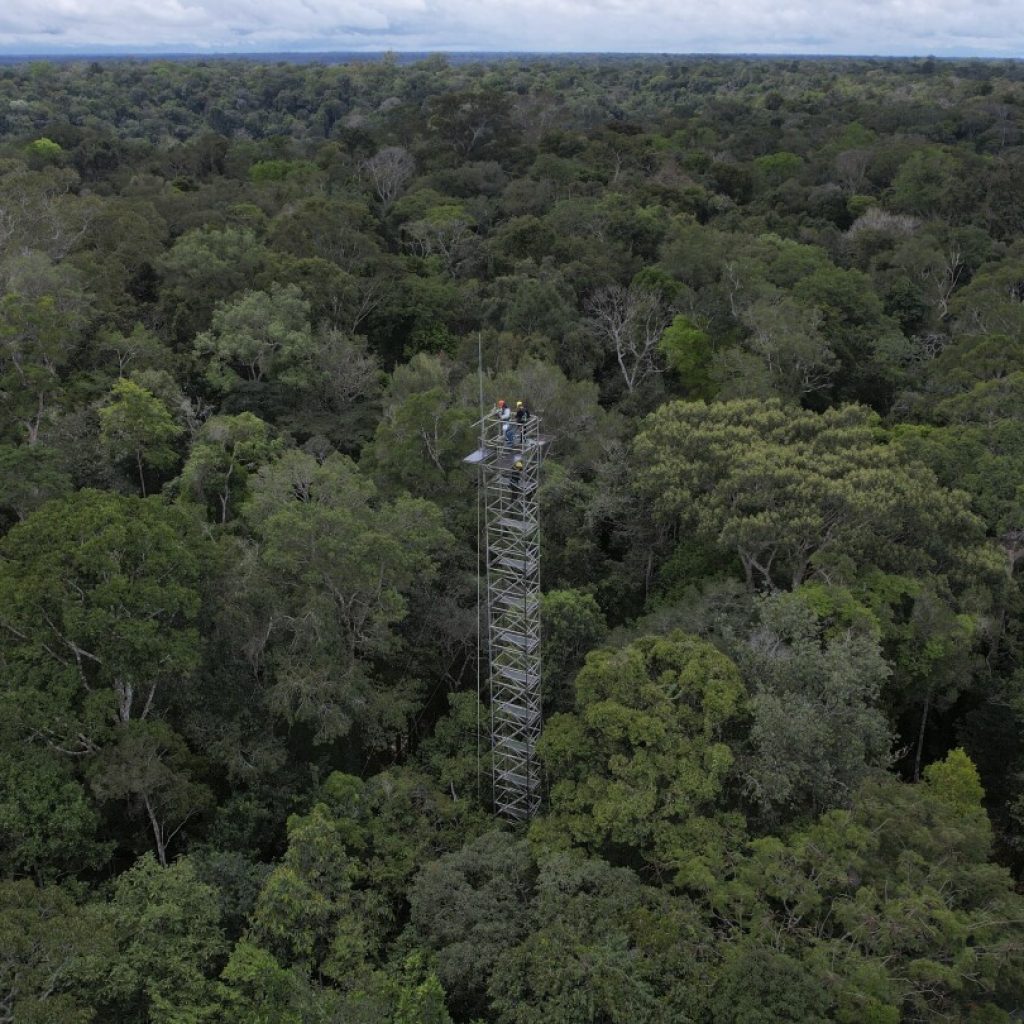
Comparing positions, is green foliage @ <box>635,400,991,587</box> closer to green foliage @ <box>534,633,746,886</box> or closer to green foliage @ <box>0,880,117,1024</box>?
green foliage @ <box>534,633,746,886</box>

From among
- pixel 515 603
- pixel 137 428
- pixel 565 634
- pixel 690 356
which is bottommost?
pixel 565 634

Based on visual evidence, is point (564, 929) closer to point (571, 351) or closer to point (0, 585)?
point (0, 585)

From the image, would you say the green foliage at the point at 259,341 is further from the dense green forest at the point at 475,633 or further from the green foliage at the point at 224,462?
the green foliage at the point at 224,462

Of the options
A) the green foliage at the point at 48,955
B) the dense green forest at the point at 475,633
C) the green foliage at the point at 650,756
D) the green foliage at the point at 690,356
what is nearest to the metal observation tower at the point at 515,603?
the dense green forest at the point at 475,633

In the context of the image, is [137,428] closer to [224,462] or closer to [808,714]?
[224,462]

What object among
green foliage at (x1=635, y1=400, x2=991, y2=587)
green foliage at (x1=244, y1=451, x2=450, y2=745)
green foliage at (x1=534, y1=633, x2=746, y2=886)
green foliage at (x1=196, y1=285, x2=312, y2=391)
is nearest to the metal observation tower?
green foliage at (x1=534, y1=633, x2=746, y2=886)

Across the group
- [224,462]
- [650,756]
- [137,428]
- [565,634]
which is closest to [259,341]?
[137,428]
